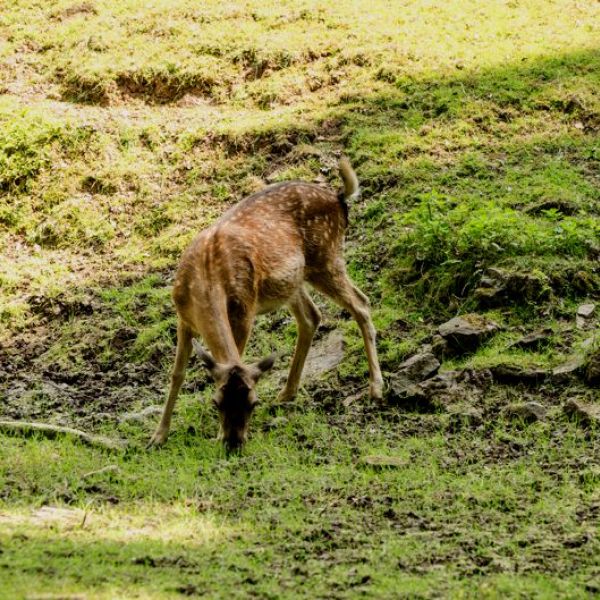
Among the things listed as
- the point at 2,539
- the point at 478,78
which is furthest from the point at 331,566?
the point at 478,78

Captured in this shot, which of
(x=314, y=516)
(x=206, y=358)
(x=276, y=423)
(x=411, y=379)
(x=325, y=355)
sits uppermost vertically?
(x=206, y=358)

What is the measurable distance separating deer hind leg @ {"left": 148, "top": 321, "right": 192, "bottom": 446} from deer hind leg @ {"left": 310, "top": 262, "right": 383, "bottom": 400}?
4.39 ft

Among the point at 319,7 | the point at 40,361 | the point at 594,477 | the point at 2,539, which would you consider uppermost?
the point at 319,7

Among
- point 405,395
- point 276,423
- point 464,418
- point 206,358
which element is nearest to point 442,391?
point 405,395

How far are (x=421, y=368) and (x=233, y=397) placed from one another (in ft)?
5.59

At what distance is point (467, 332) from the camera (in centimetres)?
812

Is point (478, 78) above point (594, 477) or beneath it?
above

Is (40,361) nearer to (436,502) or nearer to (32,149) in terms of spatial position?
(32,149)

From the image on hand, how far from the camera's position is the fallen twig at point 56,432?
23.5ft

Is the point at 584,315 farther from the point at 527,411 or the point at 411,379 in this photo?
the point at 411,379

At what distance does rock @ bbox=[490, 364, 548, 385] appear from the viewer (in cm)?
756

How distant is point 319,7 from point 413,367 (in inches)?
290

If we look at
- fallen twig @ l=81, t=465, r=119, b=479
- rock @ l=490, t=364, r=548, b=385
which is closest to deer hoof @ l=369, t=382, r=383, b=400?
rock @ l=490, t=364, r=548, b=385

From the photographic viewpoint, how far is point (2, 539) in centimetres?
508
